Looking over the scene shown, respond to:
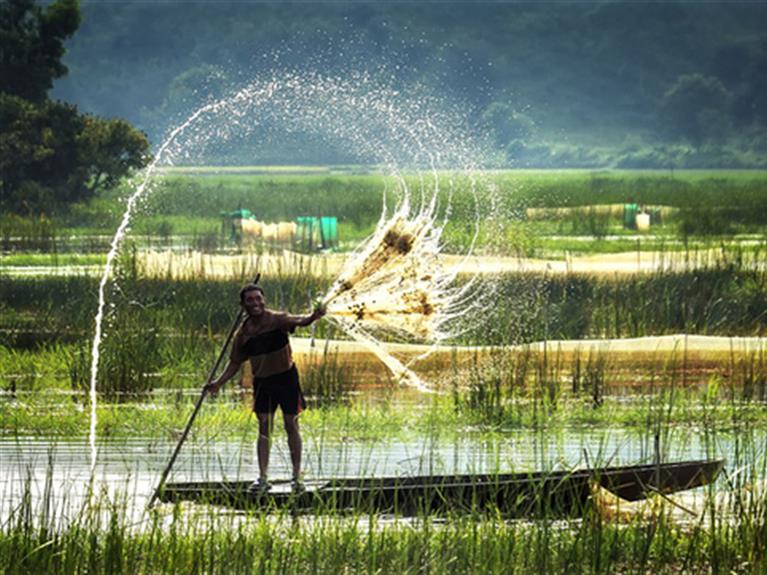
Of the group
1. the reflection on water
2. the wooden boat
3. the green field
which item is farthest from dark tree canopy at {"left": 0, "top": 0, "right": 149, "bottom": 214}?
the wooden boat

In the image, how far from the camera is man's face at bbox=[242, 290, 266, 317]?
10.3 metres

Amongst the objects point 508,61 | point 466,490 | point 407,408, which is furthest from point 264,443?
point 508,61

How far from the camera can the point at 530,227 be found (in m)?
39.6

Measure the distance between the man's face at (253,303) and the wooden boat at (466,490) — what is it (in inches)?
32.5

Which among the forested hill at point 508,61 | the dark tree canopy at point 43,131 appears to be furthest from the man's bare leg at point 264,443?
the forested hill at point 508,61

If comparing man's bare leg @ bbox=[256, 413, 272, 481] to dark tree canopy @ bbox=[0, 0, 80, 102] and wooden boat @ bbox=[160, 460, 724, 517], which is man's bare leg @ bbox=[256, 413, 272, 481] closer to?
wooden boat @ bbox=[160, 460, 724, 517]

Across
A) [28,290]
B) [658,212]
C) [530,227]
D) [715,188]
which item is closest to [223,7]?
[715,188]

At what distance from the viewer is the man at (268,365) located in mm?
10367

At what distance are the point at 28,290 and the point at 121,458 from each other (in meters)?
10.6

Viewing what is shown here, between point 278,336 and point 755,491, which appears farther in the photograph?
point 278,336

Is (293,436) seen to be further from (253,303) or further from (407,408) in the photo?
(407,408)

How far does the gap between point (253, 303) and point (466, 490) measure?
1.36 metres

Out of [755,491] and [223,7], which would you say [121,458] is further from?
[223,7]

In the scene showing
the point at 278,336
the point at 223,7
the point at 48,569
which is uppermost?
the point at 223,7
